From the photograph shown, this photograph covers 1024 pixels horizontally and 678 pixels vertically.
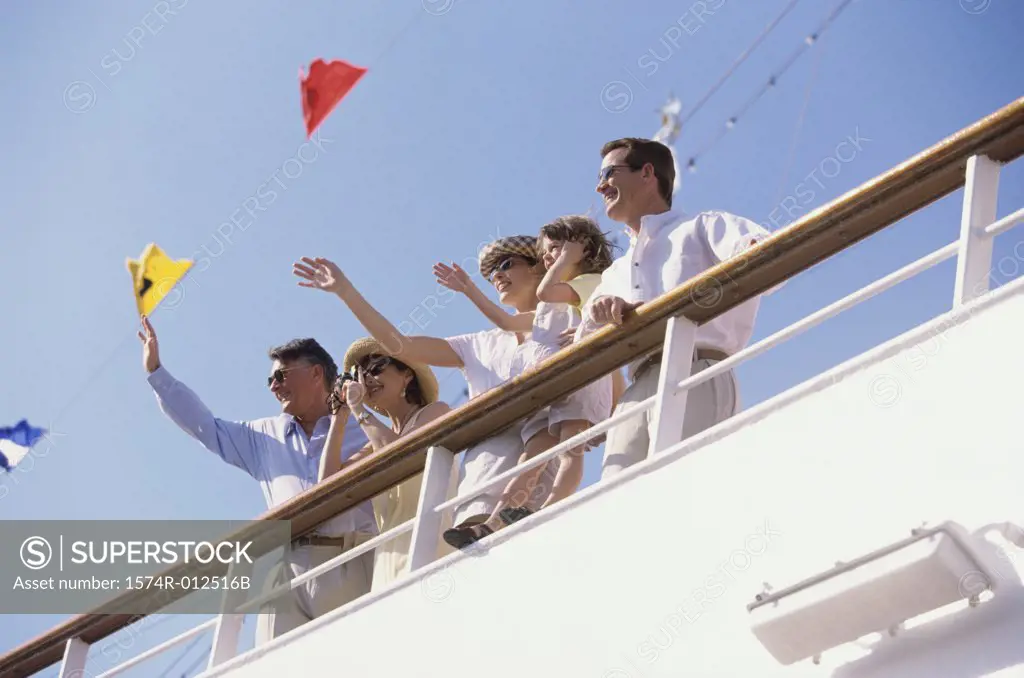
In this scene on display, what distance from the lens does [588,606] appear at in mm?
3197

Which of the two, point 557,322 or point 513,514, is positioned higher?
point 557,322

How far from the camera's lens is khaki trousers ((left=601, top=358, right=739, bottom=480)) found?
3.61m

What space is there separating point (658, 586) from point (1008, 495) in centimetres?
82

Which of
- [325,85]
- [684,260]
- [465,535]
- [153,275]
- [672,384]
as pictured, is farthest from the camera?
[325,85]

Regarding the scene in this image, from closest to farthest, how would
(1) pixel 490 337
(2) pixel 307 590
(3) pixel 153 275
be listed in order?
(2) pixel 307 590, (1) pixel 490 337, (3) pixel 153 275

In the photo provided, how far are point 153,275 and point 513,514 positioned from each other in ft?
8.42

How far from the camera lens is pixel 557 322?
4488mm

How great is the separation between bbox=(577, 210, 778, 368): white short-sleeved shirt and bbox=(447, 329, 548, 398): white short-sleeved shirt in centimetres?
42

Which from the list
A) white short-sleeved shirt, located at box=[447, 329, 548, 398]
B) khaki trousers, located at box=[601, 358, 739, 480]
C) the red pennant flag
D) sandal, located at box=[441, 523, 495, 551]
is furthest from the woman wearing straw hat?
the red pennant flag

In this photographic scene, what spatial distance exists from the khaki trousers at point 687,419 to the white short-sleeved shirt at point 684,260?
0.12m

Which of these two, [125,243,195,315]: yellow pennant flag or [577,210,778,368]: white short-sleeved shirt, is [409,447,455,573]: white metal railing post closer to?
[577,210,778,368]: white short-sleeved shirt

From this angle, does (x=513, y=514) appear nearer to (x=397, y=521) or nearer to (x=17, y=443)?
(x=397, y=521)

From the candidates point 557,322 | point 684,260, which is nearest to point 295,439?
point 557,322

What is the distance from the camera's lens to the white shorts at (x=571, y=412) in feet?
13.5
